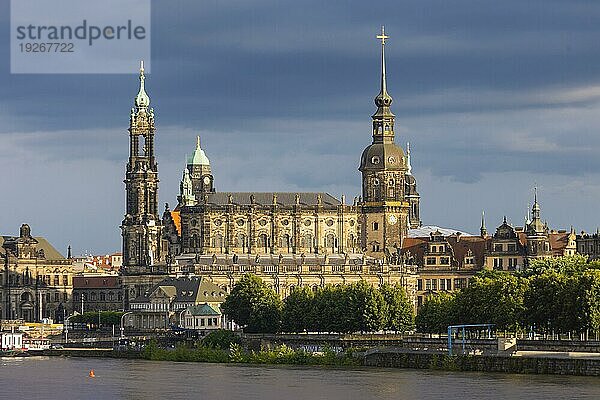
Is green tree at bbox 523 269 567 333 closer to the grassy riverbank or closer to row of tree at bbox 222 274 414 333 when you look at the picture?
the grassy riverbank

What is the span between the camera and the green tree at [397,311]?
161500 millimetres

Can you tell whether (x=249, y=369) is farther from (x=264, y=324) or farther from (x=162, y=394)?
(x=264, y=324)

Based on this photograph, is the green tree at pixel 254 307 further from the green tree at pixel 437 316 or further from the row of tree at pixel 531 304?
the row of tree at pixel 531 304

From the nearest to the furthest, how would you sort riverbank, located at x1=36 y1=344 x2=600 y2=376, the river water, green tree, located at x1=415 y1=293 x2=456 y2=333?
the river water, riverbank, located at x1=36 y1=344 x2=600 y2=376, green tree, located at x1=415 y1=293 x2=456 y2=333

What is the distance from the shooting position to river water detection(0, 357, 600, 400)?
10119cm

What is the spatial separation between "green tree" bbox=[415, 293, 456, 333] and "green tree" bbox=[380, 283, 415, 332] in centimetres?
519

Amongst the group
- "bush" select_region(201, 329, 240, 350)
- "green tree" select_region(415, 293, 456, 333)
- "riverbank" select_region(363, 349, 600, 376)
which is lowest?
"riverbank" select_region(363, 349, 600, 376)

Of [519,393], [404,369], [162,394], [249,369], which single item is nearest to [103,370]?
[249,369]

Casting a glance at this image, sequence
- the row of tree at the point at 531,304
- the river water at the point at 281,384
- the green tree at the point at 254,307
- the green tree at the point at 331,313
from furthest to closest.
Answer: the green tree at the point at 254,307 → the green tree at the point at 331,313 → the row of tree at the point at 531,304 → the river water at the point at 281,384

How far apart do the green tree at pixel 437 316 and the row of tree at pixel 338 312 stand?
5410mm

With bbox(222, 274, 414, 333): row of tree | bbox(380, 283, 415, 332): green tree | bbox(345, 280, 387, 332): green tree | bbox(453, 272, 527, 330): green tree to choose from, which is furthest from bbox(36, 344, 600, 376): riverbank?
bbox(380, 283, 415, 332): green tree

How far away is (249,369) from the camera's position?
428 feet

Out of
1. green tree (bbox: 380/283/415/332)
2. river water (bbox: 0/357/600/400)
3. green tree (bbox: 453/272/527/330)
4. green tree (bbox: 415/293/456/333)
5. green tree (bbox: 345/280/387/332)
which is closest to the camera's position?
river water (bbox: 0/357/600/400)

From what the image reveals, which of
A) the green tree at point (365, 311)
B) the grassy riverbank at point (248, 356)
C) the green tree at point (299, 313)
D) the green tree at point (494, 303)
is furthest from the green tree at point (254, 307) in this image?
the green tree at point (494, 303)
